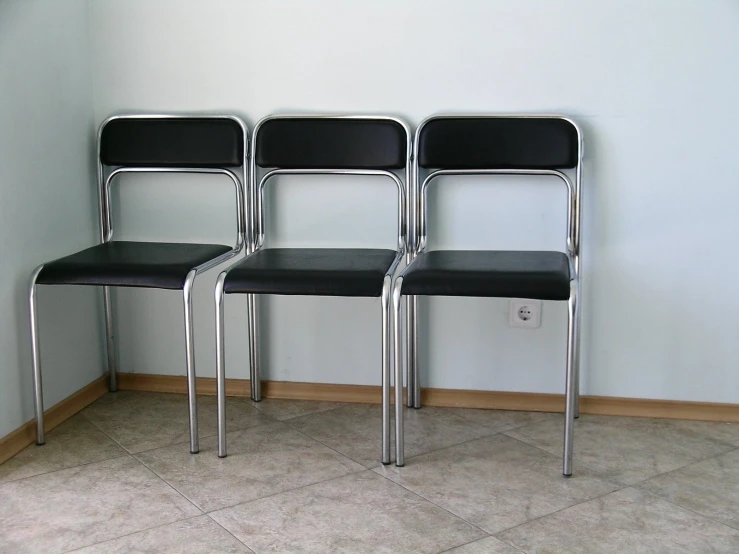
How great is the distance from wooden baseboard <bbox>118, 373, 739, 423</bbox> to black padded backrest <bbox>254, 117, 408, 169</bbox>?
678 millimetres

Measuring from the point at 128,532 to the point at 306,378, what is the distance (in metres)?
0.95

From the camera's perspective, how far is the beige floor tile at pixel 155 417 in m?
2.48

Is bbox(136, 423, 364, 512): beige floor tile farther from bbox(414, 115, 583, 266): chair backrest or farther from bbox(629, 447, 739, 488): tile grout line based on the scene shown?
bbox(414, 115, 583, 266): chair backrest

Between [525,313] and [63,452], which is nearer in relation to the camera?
[63,452]

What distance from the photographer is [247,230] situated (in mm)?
2658

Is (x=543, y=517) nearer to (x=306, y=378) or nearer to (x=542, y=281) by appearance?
(x=542, y=281)

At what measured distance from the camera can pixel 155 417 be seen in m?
2.63

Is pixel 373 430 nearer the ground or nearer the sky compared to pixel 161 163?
nearer the ground

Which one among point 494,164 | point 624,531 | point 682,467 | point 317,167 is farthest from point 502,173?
point 624,531

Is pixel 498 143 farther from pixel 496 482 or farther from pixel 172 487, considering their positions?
pixel 172 487

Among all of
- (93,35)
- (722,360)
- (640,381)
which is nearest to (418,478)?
(640,381)

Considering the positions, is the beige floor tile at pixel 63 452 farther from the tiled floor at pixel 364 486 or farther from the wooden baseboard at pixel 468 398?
the wooden baseboard at pixel 468 398

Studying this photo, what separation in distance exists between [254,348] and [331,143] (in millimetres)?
654

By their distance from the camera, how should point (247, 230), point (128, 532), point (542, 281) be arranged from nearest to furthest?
point (128, 532) < point (542, 281) < point (247, 230)
